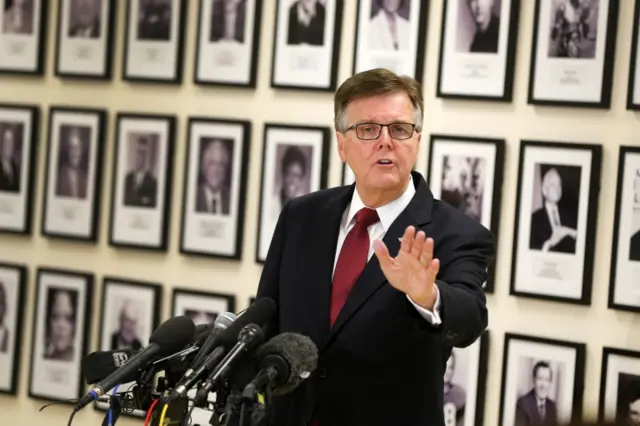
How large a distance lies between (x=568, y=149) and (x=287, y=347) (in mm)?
1971

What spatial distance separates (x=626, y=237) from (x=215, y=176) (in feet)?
5.67

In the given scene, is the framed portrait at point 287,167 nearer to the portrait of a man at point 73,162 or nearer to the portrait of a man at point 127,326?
the portrait of a man at point 127,326

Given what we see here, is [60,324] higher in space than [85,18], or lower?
lower

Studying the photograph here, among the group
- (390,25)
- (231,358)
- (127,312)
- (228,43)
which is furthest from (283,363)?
(127,312)

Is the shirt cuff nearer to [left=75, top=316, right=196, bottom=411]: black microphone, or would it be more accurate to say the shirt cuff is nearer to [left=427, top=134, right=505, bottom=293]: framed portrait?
[left=75, top=316, right=196, bottom=411]: black microphone

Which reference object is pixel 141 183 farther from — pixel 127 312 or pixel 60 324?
pixel 60 324

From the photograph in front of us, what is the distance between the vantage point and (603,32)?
3623mm

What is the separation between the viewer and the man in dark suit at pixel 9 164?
471 centimetres

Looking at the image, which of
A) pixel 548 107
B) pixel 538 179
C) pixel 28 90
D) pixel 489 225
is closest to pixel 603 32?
pixel 548 107

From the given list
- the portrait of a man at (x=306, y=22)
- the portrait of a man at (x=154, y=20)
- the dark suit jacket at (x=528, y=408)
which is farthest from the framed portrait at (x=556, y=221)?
the portrait of a man at (x=154, y=20)

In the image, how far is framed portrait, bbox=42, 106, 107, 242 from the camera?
14.9 feet

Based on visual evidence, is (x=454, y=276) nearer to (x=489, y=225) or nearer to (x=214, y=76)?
(x=489, y=225)

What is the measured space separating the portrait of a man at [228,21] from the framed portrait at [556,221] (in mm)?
1331

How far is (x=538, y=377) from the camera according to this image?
3.74 metres
